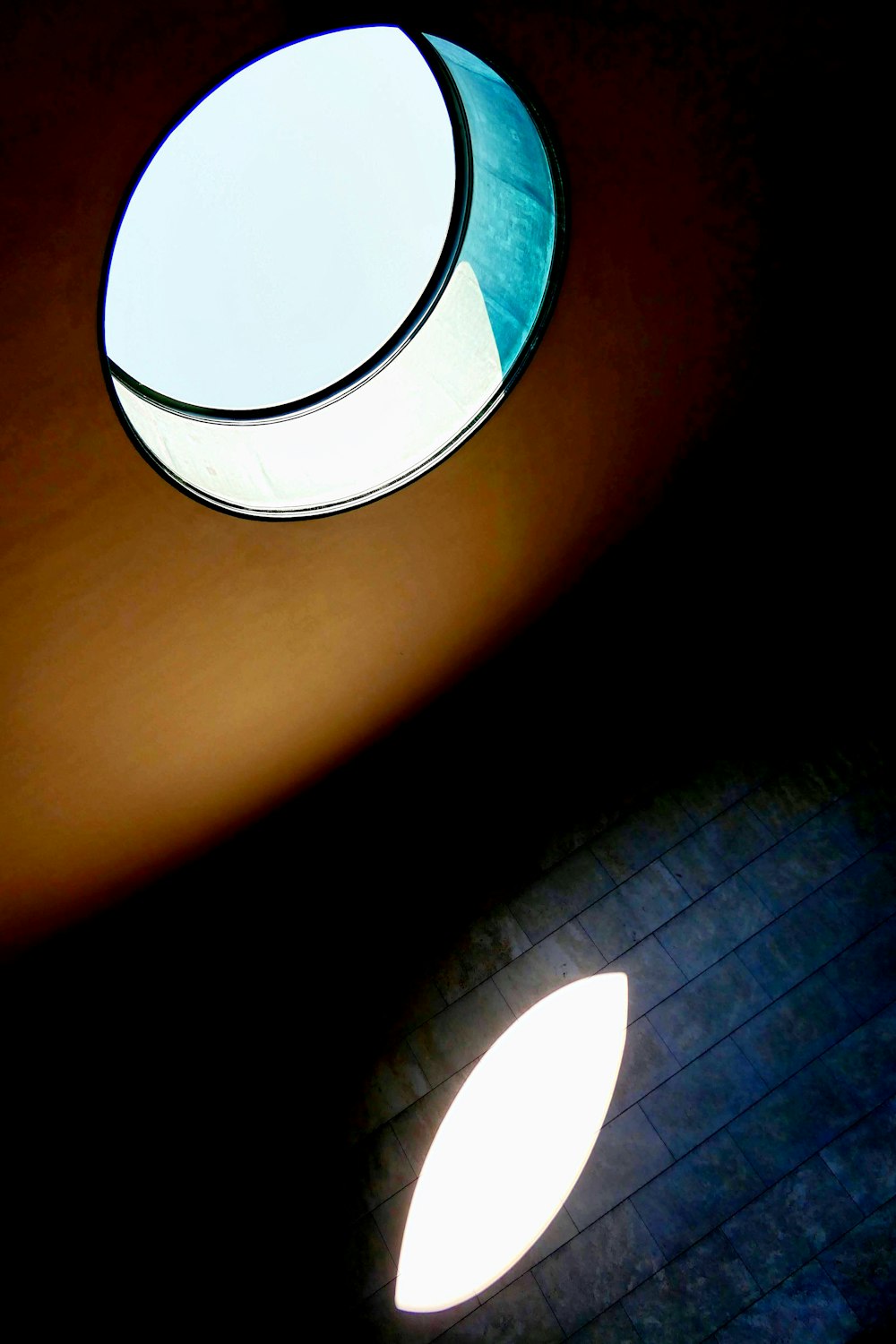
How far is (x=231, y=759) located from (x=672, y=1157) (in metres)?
4.01

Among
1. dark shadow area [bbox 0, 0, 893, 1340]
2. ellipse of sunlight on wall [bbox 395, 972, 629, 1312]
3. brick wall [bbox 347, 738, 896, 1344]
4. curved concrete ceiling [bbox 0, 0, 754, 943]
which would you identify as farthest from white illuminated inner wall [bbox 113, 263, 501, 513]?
ellipse of sunlight on wall [bbox 395, 972, 629, 1312]

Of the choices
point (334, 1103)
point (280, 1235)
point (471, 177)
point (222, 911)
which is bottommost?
point (280, 1235)

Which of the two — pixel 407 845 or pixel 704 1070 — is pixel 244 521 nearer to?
pixel 407 845

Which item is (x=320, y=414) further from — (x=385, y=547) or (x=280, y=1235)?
(x=280, y=1235)

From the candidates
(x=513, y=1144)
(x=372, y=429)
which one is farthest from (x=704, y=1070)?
(x=372, y=429)

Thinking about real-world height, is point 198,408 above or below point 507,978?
above

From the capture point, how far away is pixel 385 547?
16.0 feet

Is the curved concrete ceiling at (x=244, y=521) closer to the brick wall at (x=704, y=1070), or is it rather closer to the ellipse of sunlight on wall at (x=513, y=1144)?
the brick wall at (x=704, y=1070)

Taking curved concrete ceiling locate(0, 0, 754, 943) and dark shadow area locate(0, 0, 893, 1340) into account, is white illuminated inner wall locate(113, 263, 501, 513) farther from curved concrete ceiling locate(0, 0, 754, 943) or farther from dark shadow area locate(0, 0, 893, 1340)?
dark shadow area locate(0, 0, 893, 1340)

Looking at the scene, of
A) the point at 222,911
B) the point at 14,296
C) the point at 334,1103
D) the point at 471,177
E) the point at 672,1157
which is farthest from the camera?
the point at 222,911

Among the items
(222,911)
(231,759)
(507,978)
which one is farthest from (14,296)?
(507,978)

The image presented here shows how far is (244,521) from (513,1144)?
4.39 metres

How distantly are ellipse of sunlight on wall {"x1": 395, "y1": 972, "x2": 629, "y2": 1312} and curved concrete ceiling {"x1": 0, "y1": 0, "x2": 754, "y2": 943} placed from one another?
8.46ft

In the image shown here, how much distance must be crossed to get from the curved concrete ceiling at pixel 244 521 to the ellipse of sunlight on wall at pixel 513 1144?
8.46ft
